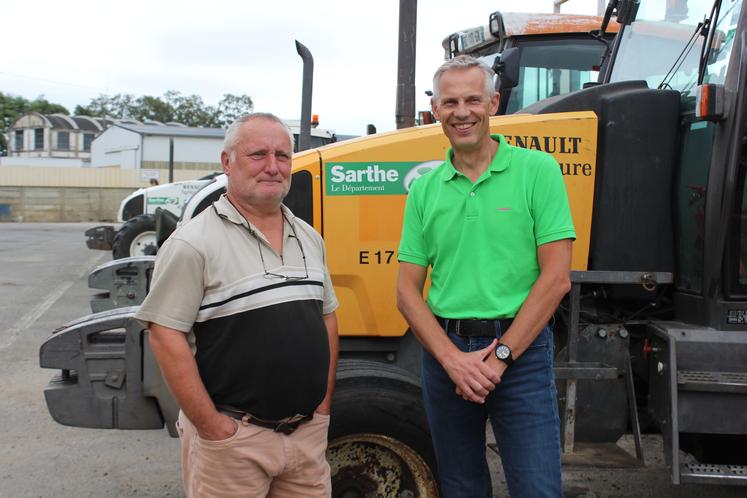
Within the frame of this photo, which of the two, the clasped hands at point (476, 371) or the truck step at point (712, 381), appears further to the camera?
the truck step at point (712, 381)

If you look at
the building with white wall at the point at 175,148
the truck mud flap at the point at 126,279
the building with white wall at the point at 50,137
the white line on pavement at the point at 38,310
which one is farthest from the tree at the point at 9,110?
the truck mud flap at the point at 126,279

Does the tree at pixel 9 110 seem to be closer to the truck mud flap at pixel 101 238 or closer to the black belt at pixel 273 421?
the truck mud flap at pixel 101 238

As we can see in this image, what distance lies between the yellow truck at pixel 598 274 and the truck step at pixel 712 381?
0.01 m

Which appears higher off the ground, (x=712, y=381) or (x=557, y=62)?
(x=557, y=62)

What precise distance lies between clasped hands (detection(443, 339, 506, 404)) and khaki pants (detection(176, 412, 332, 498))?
48cm

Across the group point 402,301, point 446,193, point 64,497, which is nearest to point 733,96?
point 446,193

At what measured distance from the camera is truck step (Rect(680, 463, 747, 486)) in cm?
322

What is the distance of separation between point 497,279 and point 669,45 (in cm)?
228

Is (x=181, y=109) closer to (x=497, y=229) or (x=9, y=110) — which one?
(x=9, y=110)

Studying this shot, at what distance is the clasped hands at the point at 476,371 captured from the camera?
7.82 feet

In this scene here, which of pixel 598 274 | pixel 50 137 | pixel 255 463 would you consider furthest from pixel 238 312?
pixel 50 137

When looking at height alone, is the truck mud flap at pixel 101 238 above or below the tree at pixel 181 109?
below

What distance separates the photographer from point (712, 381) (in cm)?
329

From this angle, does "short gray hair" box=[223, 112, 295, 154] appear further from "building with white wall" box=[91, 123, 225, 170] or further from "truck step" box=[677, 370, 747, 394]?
"building with white wall" box=[91, 123, 225, 170]
